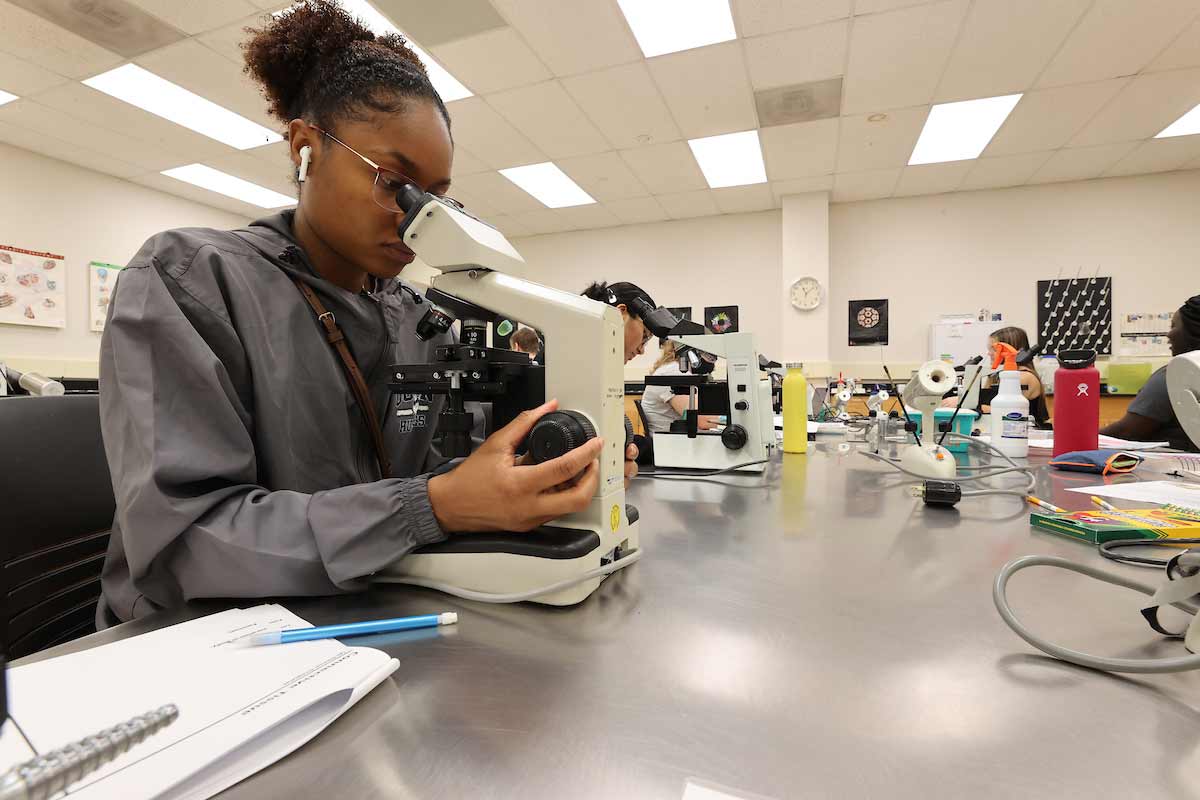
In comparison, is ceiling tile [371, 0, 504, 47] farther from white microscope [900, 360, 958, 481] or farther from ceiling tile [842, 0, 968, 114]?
white microscope [900, 360, 958, 481]

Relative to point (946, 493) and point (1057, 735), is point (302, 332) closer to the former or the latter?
point (1057, 735)

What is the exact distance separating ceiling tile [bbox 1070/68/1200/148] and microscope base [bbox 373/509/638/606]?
4.42m

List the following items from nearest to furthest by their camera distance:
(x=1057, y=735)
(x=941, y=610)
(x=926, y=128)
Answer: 1. (x=1057, y=735)
2. (x=941, y=610)
3. (x=926, y=128)

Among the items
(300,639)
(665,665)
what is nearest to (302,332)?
(300,639)

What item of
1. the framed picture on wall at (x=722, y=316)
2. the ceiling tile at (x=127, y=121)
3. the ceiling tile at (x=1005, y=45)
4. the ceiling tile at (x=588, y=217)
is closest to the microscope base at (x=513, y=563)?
the ceiling tile at (x=1005, y=45)

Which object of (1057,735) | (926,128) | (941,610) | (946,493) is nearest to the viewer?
(1057,735)

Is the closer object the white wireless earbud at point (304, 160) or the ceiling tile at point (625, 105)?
the white wireless earbud at point (304, 160)

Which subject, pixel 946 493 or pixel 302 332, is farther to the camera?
pixel 946 493

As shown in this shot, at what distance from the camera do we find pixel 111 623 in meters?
0.61

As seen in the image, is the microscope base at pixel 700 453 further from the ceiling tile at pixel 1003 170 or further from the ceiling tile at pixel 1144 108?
the ceiling tile at pixel 1003 170

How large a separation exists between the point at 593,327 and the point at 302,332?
41cm

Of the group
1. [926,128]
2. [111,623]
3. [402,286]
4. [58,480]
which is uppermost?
[926,128]

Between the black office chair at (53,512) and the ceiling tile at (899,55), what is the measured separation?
322cm

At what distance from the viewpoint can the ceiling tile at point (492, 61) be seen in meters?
2.70
